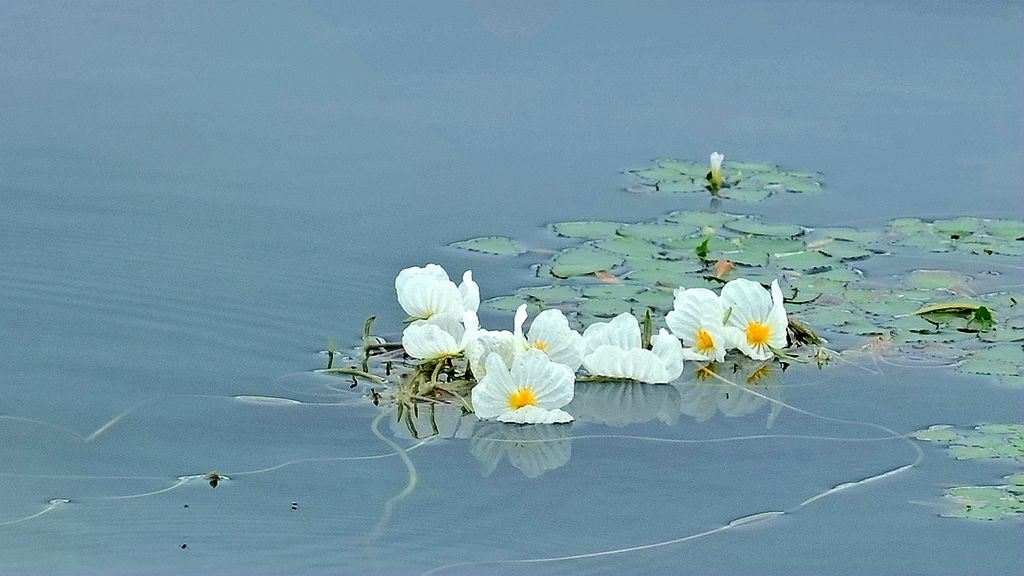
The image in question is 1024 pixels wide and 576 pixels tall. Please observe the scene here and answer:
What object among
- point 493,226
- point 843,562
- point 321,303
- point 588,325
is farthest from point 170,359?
point 843,562

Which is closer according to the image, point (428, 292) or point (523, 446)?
point (523, 446)

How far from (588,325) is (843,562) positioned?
2.54ft

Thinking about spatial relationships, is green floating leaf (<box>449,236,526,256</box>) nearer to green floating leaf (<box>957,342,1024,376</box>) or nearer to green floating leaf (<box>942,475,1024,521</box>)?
green floating leaf (<box>957,342,1024,376</box>)

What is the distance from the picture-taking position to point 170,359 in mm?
2480

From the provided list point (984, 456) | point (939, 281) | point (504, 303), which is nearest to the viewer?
point (984, 456)

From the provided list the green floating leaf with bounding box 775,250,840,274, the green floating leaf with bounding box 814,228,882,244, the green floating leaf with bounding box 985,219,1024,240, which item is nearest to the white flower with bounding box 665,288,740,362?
the green floating leaf with bounding box 775,250,840,274

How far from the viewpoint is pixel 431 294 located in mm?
2395

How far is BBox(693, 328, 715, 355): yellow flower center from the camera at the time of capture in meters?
2.49

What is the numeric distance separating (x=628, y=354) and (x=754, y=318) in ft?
0.78

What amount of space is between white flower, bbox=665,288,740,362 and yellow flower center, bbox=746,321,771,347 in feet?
0.07

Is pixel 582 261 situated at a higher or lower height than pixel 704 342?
higher

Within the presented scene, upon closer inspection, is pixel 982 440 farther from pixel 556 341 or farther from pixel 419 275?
pixel 419 275

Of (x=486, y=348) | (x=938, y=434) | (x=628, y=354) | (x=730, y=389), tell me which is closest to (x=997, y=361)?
(x=938, y=434)

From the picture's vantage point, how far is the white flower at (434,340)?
2.31 metres
